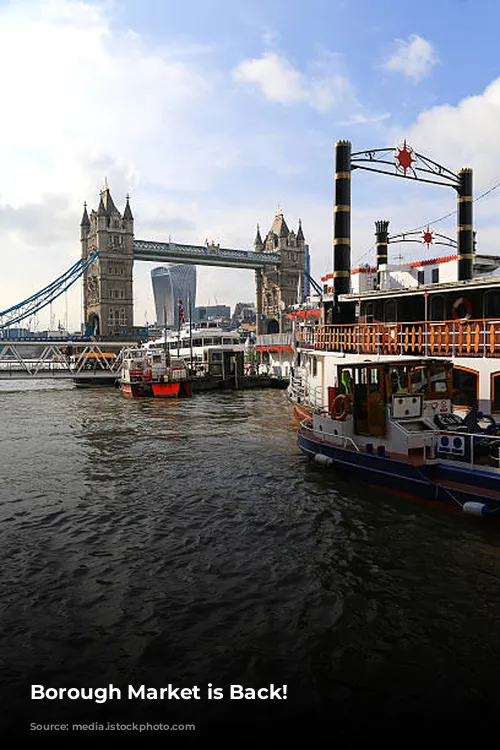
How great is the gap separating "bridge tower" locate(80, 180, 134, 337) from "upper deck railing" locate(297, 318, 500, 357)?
11226cm

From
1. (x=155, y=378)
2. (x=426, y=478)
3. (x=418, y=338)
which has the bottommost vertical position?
(x=426, y=478)

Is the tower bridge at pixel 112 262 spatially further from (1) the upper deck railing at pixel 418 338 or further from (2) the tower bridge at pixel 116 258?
(1) the upper deck railing at pixel 418 338

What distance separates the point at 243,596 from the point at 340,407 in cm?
855

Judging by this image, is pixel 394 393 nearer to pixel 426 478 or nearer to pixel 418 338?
pixel 426 478

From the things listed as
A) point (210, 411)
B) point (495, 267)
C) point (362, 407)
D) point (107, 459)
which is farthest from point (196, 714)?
point (495, 267)

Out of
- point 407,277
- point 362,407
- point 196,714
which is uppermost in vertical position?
point 407,277

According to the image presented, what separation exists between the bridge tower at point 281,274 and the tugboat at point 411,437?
467ft

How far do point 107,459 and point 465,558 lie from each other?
1392 cm

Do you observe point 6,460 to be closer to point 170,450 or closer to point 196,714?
point 170,450

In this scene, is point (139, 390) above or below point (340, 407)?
below

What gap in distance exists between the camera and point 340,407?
56.0 ft

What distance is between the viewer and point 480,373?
16.7 m

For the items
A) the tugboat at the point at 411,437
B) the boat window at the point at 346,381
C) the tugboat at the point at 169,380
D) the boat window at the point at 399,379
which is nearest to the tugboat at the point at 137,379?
the tugboat at the point at 169,380

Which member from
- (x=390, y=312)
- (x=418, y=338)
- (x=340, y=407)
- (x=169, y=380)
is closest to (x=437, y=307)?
(x=418, y=338)
